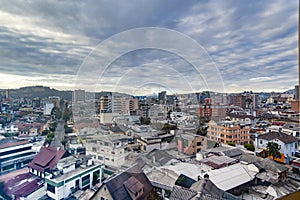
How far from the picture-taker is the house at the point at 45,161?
2.74ft

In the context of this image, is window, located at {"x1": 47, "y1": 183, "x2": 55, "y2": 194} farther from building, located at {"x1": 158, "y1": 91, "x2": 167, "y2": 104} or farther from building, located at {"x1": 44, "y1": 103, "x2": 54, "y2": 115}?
building, located at {"x1": 158, "y1": 91, "x2": 167, "y2": 104}

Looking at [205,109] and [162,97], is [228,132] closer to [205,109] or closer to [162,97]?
[205,109]

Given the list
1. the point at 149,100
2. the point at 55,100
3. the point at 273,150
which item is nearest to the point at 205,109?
the point at 149,100

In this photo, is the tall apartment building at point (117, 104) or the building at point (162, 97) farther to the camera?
the building at point (162, 97)

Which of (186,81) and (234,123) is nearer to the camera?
(186,81)

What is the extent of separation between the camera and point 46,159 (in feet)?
2.81

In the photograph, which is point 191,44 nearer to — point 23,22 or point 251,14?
point 251,14

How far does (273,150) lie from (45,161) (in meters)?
1.43

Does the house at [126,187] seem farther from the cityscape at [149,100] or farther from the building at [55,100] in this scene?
the building at [55,100]

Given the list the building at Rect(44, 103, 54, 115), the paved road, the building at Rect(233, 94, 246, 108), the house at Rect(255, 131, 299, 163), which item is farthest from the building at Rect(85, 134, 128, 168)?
the house at Rect(255, 131, 299, 163)

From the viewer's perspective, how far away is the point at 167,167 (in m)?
1.11

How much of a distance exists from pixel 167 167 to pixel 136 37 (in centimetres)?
79

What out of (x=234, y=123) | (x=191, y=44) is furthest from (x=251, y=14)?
(x=234, y=123)

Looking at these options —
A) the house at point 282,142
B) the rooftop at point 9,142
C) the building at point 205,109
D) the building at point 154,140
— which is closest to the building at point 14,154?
the rooftop at point 9,142
